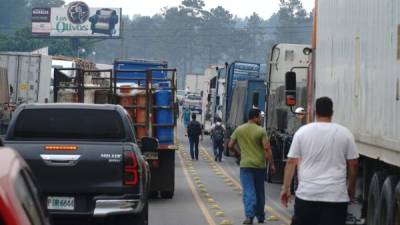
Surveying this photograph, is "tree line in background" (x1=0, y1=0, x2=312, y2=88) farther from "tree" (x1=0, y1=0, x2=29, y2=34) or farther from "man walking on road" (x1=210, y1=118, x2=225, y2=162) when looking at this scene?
"man walking on road" (x1=210, y1=118, x2=225, y2=162)

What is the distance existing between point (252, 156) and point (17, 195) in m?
10.8

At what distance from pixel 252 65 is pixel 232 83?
137cm

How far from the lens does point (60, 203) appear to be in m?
10.8

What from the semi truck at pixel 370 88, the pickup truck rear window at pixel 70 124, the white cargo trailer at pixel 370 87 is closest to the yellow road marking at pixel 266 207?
the semi truck at pixel 370 88

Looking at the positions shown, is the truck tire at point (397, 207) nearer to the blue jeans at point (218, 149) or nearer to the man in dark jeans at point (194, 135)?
the man in dark jeans at point (194, 135)

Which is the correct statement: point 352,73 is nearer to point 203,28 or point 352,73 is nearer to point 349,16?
point 349,16

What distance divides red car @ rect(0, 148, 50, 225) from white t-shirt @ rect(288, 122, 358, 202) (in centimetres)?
417

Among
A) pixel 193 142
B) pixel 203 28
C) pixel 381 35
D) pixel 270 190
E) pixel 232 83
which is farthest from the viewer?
pixel 203 28

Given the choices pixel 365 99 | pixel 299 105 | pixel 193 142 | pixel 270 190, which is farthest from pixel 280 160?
pixel 365 99

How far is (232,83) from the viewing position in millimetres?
39438

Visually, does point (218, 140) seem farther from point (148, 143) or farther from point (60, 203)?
point (60, 203)

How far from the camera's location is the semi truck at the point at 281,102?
70.6ft

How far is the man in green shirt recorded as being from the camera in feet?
48.1

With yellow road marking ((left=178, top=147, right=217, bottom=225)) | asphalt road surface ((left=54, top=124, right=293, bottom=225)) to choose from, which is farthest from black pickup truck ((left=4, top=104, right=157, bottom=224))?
yellow road marking ((left=178, top=147, right=217, bottom=225))
